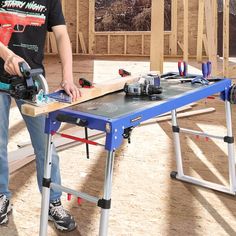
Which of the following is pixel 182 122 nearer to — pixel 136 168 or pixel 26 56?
pixel 136 168

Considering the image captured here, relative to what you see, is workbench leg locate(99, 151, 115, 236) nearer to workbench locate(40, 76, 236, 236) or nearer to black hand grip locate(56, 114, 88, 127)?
workbench locate(40, 76, 236, 236)

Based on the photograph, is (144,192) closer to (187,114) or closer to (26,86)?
(26,86)

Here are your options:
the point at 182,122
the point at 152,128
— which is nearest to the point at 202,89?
the point at 152,128

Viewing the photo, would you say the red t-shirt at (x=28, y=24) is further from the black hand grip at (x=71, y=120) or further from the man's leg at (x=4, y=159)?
the black hand grip at (x=71, y=120)

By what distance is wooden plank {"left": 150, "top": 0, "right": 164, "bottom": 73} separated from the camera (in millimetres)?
5043

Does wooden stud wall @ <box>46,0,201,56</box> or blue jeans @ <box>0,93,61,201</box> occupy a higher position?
wooden stud wall @ <box>46,0,201,56</box>

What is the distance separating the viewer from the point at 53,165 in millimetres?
2289

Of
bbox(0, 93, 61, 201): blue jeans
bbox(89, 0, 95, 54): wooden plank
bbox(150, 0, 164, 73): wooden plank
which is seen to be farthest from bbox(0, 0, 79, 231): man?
bbox(89, 0, 95, 54): wooden plank

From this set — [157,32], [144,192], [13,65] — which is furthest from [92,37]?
[13,65]

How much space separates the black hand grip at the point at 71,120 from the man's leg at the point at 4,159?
1.93 feet

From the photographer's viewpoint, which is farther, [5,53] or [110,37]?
[110,37]

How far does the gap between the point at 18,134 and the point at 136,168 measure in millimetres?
1673

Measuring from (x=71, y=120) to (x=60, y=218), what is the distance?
92 cm

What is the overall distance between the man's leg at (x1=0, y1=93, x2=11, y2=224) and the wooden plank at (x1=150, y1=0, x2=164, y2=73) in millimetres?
3242
